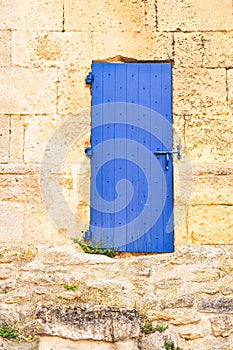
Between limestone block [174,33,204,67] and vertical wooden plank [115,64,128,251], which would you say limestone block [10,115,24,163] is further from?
limestone block [174,33,204,67]

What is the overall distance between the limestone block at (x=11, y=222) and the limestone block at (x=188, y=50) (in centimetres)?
223

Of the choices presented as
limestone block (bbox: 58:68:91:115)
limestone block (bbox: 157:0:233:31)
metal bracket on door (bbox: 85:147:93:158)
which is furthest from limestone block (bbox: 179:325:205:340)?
limestone block (bbox: 157:0:233:31)

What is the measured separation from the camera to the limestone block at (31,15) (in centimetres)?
670

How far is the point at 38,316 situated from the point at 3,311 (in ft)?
1.43

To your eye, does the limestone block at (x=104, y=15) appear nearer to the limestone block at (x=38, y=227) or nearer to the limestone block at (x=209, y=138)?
the limestone block at (x=209, y=138)

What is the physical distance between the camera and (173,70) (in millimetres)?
6656

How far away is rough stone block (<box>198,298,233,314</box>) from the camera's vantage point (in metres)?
5.88

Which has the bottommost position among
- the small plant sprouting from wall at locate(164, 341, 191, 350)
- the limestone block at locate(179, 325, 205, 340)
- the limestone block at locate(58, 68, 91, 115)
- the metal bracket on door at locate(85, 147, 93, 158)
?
the small plant sprouting from wall at locate(164, 341, 191, 350)

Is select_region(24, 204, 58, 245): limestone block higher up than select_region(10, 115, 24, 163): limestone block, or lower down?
lower down

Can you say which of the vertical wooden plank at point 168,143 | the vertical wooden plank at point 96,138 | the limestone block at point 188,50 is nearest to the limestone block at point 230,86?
the limestone block at point 188,50

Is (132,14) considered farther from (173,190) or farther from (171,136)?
(173,190)

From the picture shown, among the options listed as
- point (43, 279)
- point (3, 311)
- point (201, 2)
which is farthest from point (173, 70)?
point (3, 311)

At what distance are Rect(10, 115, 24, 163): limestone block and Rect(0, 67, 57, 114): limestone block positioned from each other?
9 centimetres

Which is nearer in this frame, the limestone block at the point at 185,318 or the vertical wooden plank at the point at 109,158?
the limestone block at the point at 185,318
